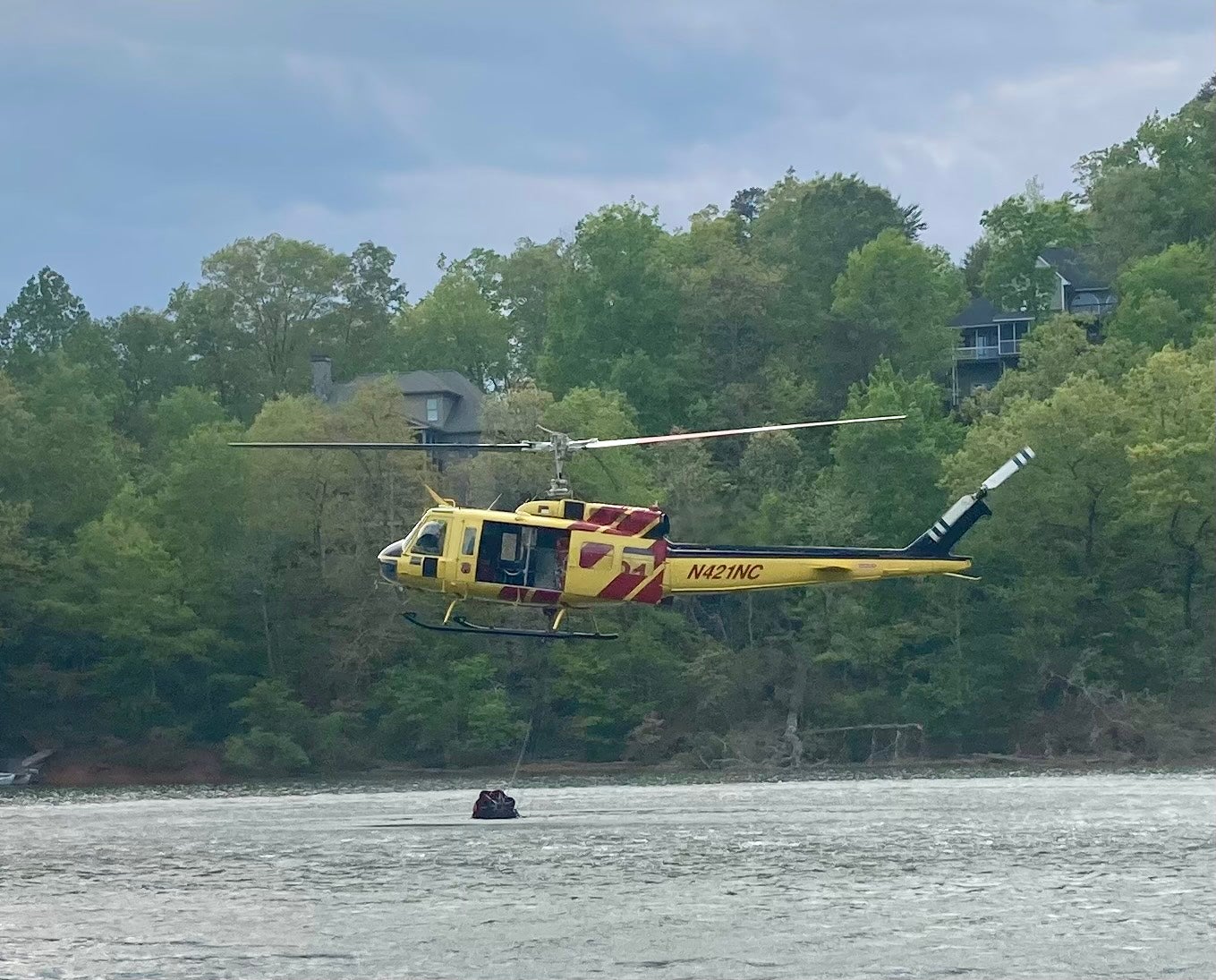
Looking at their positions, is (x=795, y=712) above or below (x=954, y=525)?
below

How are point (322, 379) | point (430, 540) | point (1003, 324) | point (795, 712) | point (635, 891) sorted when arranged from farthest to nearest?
point (1003, 324) → point (322, 379) → point (795, 712) → point (430, 540) → point (635, 891)

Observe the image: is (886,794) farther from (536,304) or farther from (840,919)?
(536,304)

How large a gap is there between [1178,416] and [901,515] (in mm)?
12769

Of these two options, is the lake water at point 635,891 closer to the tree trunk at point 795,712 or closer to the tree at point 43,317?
the tree trunk at point 795,712

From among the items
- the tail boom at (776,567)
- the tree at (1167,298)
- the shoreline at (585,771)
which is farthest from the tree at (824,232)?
the tail boom at (776,567)

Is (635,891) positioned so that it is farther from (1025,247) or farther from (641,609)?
(1025,247)

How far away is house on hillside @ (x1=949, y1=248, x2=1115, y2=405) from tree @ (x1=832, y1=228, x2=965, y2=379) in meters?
9.11

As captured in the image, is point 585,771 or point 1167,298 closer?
point 585,771

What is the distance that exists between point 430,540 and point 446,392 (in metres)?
80.5

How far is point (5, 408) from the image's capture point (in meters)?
99.2

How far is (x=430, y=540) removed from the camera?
141ft

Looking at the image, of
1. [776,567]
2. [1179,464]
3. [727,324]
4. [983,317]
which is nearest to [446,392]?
[727,324]

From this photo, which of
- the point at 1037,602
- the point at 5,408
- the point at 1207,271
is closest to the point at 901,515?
the point at 1037,602

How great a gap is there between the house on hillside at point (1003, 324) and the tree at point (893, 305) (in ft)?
29.9
